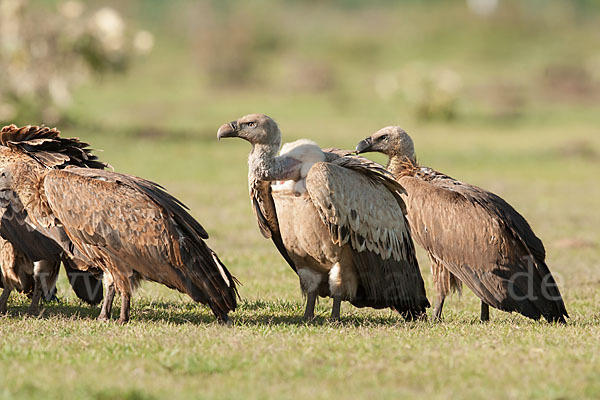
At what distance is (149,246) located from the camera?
22.3ft

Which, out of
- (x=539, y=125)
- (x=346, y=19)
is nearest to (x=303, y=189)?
(x=539, y=125)

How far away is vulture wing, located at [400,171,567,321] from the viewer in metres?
7.32

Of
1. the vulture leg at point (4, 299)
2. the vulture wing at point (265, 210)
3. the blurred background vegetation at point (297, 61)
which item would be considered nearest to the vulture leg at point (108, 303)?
the vulture leg at point (4, 299)

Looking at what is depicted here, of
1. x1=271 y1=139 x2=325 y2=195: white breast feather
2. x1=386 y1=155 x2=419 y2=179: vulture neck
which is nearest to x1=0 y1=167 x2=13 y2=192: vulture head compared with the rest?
x1=271 y1=139 x2=325 y2=195: white breast feather

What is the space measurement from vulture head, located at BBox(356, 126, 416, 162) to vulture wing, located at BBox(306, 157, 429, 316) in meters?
0.95

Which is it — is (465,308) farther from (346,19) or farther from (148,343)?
(346,19)

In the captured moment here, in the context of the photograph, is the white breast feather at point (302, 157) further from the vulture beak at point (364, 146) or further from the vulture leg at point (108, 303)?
the vulture leg at point (108, 303)

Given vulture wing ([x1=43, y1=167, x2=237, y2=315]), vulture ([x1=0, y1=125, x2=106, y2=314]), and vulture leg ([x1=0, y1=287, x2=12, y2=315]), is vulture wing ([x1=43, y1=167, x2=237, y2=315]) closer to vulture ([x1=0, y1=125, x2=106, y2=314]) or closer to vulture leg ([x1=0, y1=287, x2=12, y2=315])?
vulture ([x1=0, y1=125, x2=106, y2=314])

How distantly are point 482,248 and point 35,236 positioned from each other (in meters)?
3.71

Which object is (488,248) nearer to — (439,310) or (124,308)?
(439,310)

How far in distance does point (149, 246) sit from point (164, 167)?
14536mm

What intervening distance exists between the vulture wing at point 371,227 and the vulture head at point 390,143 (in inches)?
37.4

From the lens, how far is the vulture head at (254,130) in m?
7.28

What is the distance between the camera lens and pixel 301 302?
8656mm
